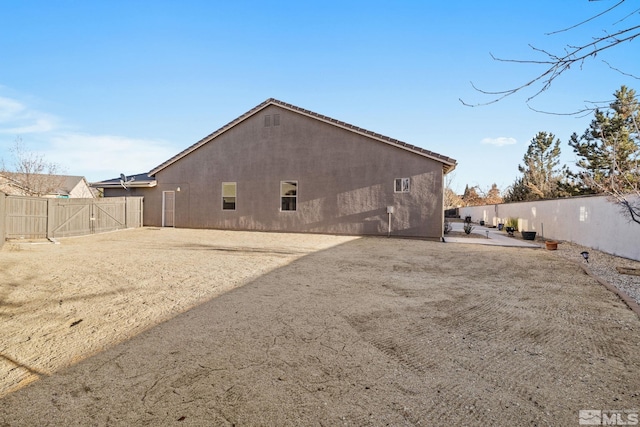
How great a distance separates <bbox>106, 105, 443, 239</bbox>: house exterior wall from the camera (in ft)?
43.8

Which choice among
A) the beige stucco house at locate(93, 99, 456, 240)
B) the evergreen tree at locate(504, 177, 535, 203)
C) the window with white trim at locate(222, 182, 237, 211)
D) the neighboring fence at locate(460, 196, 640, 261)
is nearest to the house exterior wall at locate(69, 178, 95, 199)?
the beige stucco house at locate(93, 99, 456, 240)

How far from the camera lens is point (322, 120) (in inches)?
570

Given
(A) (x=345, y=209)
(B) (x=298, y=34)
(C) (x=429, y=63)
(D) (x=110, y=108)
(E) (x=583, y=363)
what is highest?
(B) (x=298, y=34)

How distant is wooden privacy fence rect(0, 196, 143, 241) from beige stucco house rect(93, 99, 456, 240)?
1.76 metres

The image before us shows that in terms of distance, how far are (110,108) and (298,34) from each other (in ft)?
38.9

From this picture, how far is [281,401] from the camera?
2.10 meters

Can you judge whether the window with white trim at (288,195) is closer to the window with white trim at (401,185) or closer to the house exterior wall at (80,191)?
the window with white trim at (401,185)

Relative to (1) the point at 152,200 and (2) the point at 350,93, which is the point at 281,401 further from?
(1) the point at 152,200

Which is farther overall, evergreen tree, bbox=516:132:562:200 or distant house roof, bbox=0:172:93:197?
evergreen tree, bbox=516:132:562:200

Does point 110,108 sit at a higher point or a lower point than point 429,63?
higher

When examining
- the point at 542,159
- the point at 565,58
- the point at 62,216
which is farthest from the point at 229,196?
the point at 542,159

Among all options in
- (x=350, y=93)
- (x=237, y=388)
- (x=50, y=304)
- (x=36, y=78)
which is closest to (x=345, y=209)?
(x=350, y=93)

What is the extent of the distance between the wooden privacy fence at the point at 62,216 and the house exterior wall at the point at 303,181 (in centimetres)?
178

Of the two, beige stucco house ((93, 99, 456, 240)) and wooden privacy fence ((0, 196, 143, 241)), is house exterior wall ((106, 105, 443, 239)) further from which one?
wooden privacy fence ((0, 196, 143, 241))
